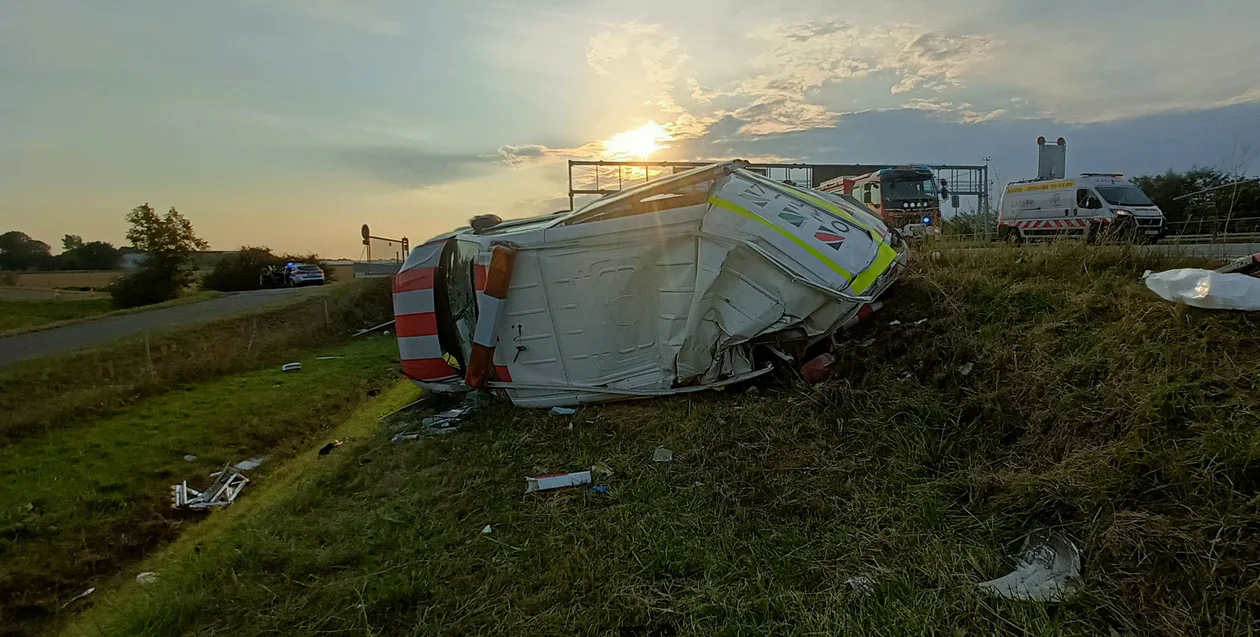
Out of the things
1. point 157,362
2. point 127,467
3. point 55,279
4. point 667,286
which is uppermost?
point 55,279

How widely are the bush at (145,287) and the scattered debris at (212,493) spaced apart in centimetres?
2854

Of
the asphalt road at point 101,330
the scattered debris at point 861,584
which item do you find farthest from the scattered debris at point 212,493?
the asphalt road at point 101,330

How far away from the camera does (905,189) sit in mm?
18031

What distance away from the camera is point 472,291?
588 cm

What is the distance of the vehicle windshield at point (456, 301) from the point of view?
5.95 meters

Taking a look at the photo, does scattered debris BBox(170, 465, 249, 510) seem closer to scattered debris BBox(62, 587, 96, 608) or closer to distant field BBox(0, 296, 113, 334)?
scattered debris BBox(62, 587, 96, 608)

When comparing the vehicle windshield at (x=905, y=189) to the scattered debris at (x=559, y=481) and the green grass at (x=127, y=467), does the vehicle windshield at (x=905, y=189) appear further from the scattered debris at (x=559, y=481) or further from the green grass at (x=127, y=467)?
the scattered debris at (x=559, y=481)

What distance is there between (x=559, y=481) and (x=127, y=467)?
16.1 feet

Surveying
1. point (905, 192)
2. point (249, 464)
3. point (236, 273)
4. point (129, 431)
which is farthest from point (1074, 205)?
point (236, 273)

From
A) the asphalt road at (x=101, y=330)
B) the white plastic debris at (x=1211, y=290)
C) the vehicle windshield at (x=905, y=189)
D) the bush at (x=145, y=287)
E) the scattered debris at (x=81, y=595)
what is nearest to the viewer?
the white plastic debris at (x=1211, y=290)

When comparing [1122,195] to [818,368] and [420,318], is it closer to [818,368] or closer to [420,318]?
[818,368]

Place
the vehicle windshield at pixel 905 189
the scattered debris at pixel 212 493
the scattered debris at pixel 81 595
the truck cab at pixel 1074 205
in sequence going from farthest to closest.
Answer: the vehicle windshield at pixel 905 189, the truck cab at pixel 1074 205, the scattered debris at pixel 212 493, the scattered debris at pixel 81 595

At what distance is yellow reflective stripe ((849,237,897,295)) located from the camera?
450 centimetres

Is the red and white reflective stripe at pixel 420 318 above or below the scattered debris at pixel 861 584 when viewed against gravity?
above
